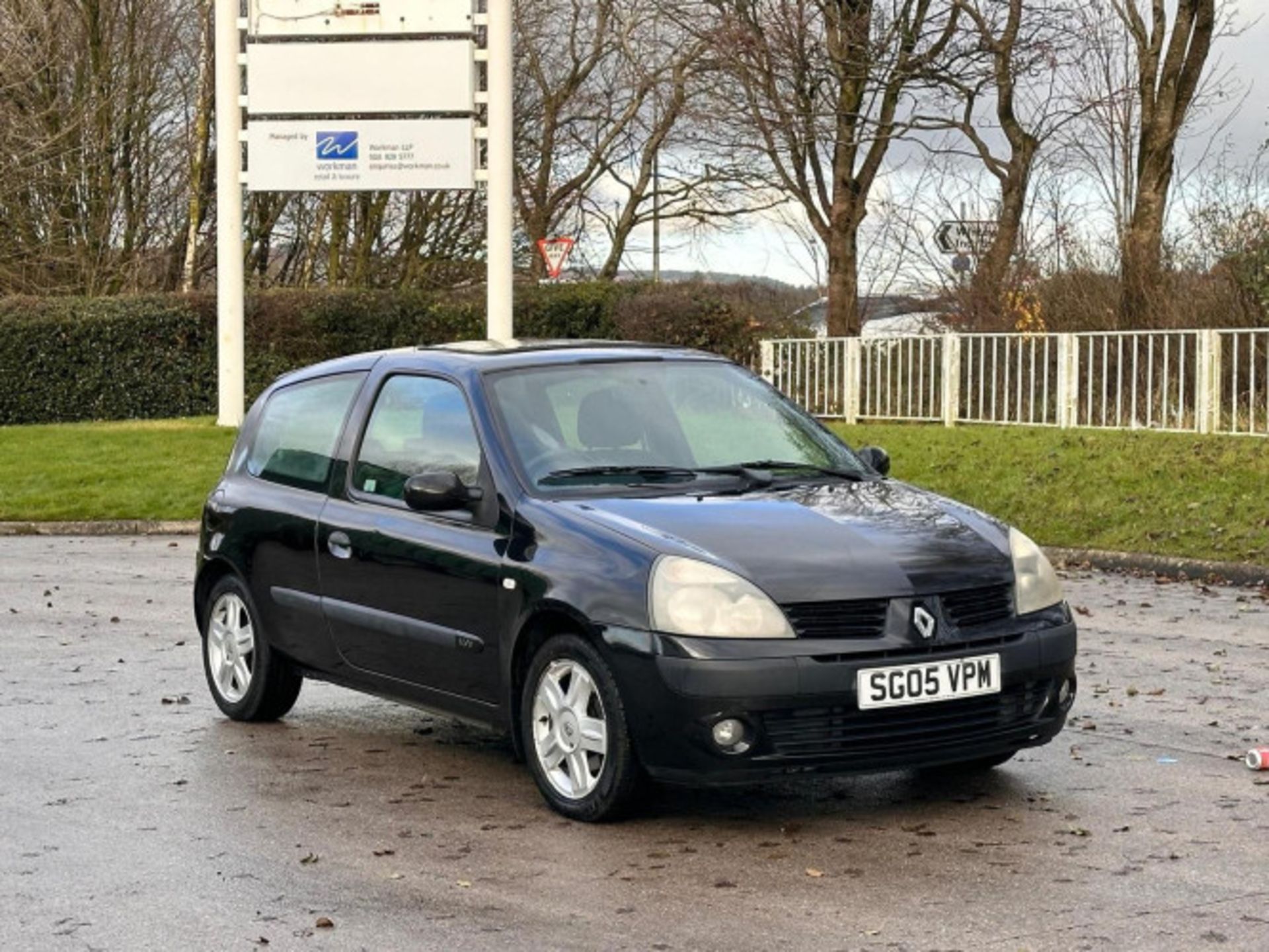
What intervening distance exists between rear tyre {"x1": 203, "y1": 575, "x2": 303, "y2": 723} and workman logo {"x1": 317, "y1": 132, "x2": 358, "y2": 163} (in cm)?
1828

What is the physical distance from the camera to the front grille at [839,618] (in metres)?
7.04

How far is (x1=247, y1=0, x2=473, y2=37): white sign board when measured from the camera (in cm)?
2709

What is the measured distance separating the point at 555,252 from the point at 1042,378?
18232mm

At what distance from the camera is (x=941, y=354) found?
26.4 meters

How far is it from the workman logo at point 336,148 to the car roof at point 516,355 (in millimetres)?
18483

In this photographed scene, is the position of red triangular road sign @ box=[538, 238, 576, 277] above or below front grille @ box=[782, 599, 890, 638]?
above

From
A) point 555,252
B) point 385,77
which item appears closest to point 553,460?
point 385,77

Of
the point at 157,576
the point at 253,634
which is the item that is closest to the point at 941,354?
the point at 157,576

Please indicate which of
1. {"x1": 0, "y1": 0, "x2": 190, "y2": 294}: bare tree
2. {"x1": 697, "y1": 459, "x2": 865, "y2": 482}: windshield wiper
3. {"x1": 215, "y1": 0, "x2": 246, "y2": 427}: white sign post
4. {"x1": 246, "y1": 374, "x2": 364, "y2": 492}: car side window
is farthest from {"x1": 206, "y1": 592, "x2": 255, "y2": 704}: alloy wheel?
{"x1": 0, "y1": 0, "x2": 190, "y2": 294}: bare tree

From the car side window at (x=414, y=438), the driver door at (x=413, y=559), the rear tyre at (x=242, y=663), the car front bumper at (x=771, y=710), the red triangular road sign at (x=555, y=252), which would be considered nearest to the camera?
the car front bumper at (x=771, y=710)

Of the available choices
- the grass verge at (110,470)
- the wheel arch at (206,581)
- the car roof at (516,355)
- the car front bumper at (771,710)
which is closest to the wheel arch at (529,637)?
the car front bumper at (771,710)

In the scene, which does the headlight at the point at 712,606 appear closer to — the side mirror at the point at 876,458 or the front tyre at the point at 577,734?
the front tyre at the point at 577,734

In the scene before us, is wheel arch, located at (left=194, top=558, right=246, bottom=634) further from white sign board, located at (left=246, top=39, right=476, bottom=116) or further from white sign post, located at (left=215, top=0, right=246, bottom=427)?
white sign post, located at (left=215, top=0, right=246, bottom=427)

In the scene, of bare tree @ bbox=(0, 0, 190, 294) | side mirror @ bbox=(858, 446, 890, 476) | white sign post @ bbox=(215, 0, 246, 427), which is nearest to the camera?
side mirror @ bbox=(858, 446, 890, 476)
